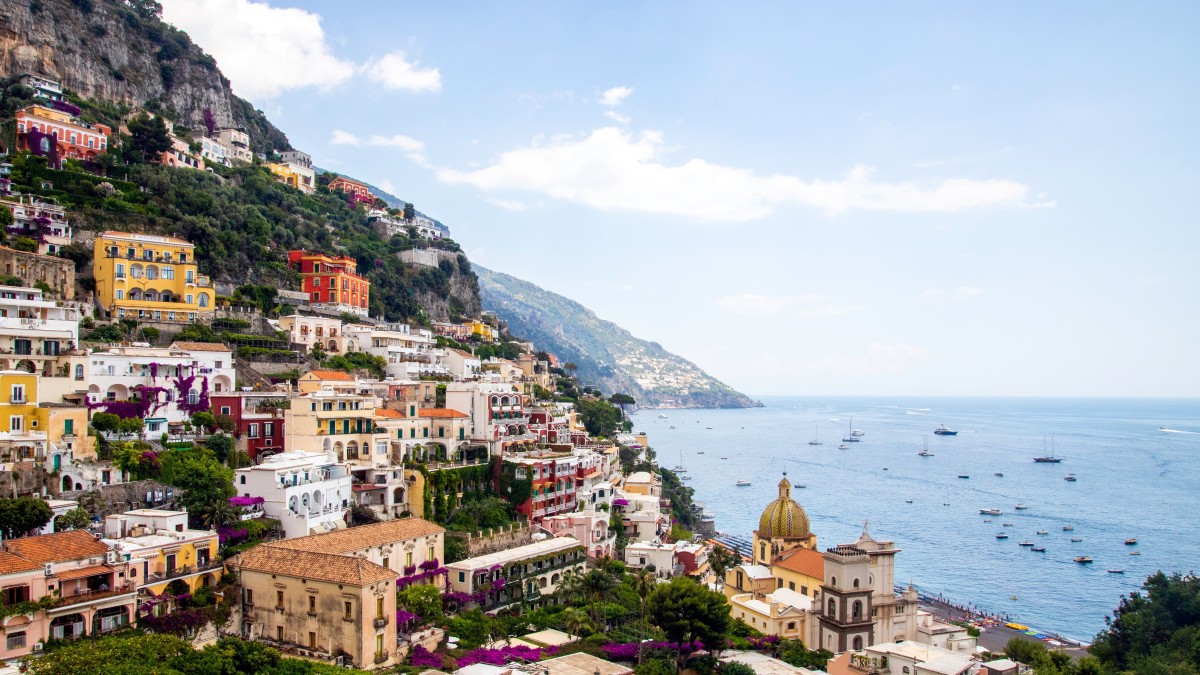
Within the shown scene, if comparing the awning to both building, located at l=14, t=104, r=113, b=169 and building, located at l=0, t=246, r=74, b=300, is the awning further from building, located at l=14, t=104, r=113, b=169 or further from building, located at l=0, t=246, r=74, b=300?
building, located at l=14, t=104, r=113, b=169

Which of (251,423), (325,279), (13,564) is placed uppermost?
(325,279)

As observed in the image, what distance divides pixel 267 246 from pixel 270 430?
31402 millimetres

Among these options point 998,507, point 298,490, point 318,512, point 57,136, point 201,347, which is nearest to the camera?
point 298,490

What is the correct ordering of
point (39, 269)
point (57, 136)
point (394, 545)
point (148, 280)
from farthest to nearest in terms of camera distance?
point (57, 136)
point (148, 280)
point (39, 269)
point (394, 545)

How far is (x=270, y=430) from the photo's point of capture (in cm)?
4609

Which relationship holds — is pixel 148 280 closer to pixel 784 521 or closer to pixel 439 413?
pixel 439 413

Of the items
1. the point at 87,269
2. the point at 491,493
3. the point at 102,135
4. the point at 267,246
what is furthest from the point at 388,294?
the point at 491,493

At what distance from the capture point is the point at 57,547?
30.2 m

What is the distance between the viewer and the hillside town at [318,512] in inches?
1289

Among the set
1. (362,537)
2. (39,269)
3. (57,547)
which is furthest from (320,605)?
(39,269)

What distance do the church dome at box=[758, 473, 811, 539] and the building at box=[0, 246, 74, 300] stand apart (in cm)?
4104

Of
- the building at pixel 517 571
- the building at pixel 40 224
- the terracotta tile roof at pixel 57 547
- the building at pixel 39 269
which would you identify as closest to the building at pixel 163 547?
the terracotta tile roof at pixel 57 547

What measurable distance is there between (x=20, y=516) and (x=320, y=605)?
10895mm

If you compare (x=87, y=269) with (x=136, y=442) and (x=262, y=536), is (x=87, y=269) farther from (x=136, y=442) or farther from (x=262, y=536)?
(x=262, y=536)
